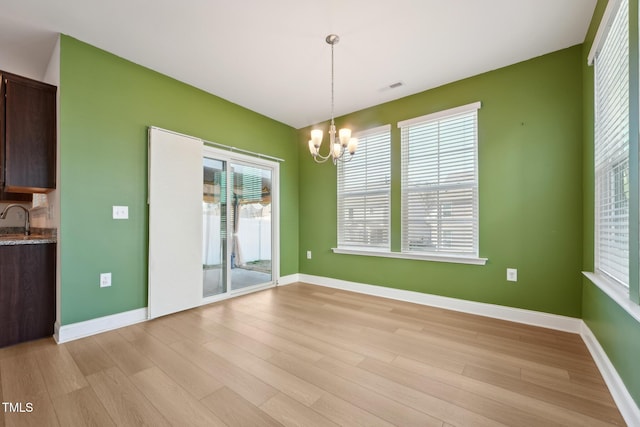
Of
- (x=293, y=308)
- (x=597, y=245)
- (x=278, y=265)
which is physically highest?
(x=597, y=245)

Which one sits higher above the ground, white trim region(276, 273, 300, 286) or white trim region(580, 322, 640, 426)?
white trim region(580, 322, 640, 426)

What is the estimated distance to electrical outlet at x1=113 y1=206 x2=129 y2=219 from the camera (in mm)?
2713

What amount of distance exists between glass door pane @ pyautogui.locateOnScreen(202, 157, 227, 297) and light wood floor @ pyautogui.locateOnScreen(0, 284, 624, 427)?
83 centimetres

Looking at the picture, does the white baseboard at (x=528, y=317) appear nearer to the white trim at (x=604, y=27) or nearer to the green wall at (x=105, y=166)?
the white trim at (x=604, y=27)

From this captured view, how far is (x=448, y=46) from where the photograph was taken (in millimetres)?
2584

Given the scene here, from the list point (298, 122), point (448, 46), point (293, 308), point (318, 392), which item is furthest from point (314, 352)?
point (298, 122)

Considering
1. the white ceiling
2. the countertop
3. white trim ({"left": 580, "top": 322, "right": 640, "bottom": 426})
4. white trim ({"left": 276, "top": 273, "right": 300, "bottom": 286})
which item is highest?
the white ceiling

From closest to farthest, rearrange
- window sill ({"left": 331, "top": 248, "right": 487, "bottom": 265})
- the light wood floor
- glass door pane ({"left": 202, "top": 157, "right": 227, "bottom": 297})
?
the light wood floor, window sill ({"left": 331, "top": 248, "right": 487, "bottom": 265}), glass door pane ({"left": 202, "top": 157, "right": 227, "bottom": 297})

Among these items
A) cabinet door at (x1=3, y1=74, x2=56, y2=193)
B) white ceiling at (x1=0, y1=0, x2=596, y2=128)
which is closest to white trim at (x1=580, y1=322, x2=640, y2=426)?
white ceiling at (x1=0, y1=0, x2=596, y2=128)

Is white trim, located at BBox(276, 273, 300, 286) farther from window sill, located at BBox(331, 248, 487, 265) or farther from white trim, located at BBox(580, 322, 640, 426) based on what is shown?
white trim, located at BBox(580, 322, 640, 426)

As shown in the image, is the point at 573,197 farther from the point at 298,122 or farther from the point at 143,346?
the point at 143,346

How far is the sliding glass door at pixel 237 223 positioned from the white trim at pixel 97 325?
2.69 ft

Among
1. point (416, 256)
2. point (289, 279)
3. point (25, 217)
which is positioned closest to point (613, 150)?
point (416, 256)

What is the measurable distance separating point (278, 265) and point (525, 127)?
3670mm
